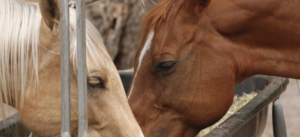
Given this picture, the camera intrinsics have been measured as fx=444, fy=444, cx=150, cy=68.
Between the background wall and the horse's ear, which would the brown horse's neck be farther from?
the background wall

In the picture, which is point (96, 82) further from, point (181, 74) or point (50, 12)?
point (181, 74)

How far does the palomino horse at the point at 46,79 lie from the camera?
152cm

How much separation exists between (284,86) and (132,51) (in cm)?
220

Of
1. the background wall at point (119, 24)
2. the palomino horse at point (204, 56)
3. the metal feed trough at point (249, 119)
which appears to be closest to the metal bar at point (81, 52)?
the metal feed trough at point (249, 119)

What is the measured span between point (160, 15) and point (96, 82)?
2.53 ft

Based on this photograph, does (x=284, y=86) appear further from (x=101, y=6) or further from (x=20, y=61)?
(x=101, y=6)

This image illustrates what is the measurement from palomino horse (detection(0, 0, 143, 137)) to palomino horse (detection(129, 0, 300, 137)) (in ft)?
2.03

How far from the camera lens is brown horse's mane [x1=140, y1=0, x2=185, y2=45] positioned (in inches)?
84.3

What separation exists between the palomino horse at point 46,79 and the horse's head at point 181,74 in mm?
616

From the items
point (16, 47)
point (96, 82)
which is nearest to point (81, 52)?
point (96, 82)

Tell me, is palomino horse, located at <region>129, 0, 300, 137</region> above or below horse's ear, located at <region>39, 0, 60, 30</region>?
below

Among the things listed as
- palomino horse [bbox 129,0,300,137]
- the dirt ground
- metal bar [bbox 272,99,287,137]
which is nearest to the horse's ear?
palomino horse [bbox 129,0,300,137]

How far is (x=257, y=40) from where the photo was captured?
213cm

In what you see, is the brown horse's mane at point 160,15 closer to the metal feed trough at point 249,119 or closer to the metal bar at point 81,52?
the metal feed trough at point 249,119
